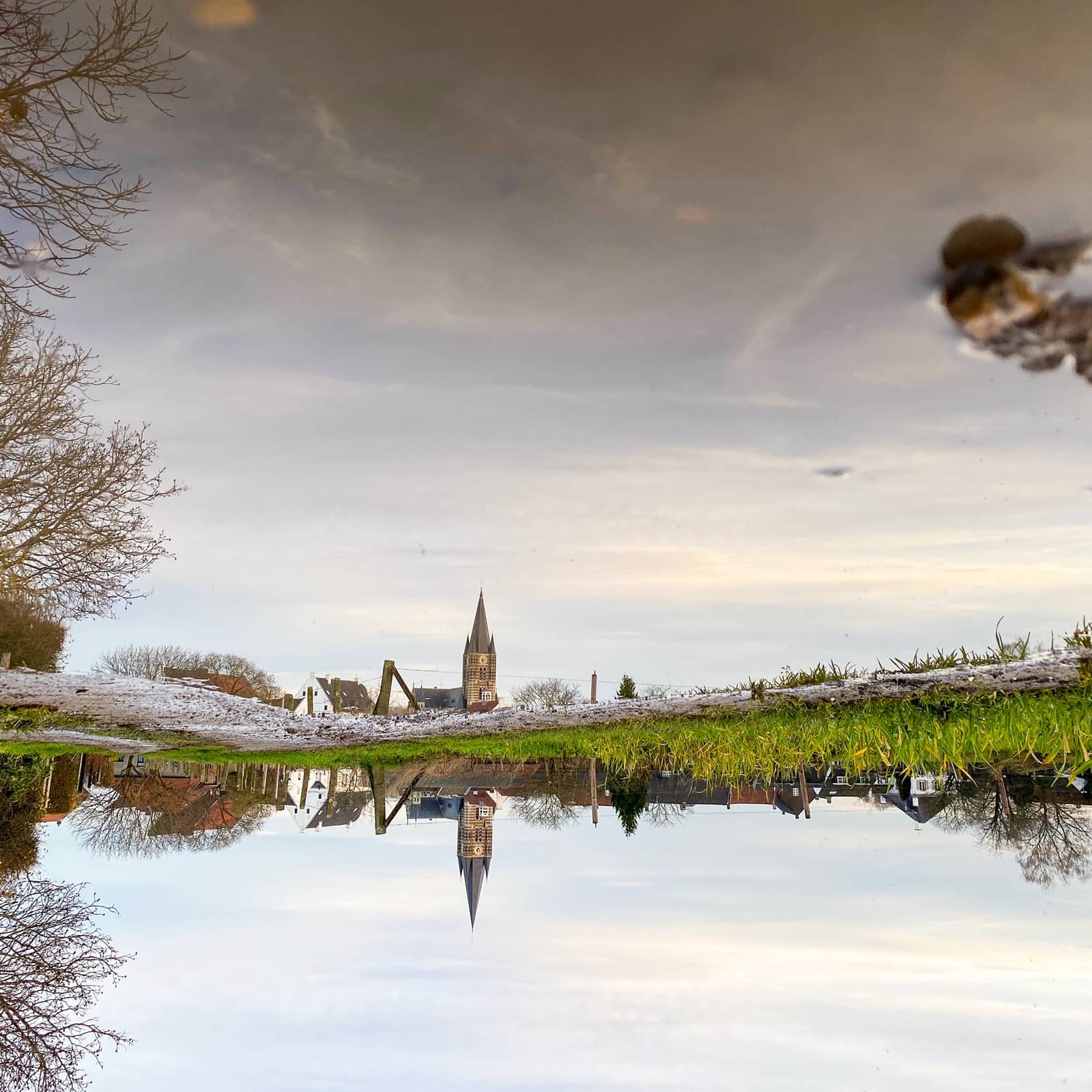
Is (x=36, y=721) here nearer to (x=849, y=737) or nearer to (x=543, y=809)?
(x=543, y=809)

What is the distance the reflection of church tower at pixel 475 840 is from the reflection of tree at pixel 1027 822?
4.85 m

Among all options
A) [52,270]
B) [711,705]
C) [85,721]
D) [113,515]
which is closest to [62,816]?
[85,721]

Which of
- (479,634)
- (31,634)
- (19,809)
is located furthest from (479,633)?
(19,809)

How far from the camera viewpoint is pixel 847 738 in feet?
29.6

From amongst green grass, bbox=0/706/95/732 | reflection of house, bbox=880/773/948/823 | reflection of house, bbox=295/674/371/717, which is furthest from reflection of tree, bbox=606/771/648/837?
reflection of house, bbox=295/674/371/717

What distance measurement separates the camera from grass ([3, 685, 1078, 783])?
24.2 feet

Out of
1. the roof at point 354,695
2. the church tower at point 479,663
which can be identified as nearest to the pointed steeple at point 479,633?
the church tower at point 479,663

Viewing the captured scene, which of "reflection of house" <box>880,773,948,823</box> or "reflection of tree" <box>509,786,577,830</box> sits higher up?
"reflection of house" <box>880,773,948,823</box>

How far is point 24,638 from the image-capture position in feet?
69.5

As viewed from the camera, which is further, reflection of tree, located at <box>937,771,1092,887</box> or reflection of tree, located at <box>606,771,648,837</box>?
reflection of tree, located at <box>606,771,648,837</box>

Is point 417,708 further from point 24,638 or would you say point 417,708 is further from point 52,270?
point 52,270

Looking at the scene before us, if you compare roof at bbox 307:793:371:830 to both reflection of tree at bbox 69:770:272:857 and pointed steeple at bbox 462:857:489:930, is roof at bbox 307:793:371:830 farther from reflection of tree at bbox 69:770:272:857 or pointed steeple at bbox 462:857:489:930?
pointed steeple at bbox 462:857:489:930

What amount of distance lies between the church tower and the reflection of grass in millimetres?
72912

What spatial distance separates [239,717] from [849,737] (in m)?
14.6
